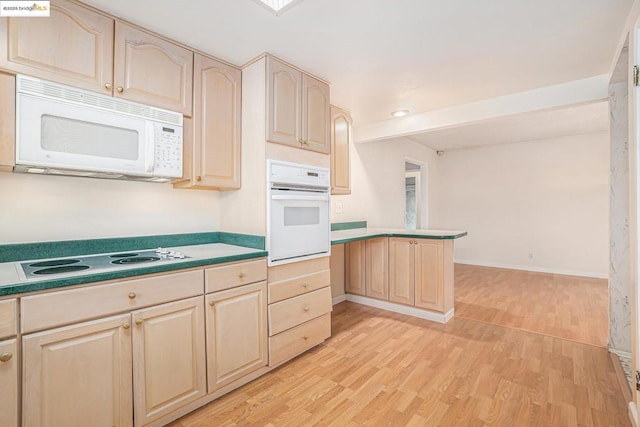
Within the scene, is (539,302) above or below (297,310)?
below

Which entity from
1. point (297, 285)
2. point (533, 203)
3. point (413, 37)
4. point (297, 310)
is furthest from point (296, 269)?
point (533, 203)

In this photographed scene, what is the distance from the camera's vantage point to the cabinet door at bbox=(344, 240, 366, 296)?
12.1 feet

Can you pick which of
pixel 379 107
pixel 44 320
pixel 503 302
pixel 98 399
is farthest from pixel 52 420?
pixel 503 302

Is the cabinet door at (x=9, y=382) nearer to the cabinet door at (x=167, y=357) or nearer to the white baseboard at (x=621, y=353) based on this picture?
the cabinet door at (x=167, y=357)

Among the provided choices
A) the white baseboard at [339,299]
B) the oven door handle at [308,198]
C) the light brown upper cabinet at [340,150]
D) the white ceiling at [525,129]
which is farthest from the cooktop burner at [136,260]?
the white ceiling at [525,129]

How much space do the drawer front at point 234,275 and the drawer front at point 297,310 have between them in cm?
27

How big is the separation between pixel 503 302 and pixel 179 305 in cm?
373

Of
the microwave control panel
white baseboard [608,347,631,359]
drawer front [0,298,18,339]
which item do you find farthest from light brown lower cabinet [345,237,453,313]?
drawer front [0,298,18,339]

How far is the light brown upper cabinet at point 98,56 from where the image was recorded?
1385 mm

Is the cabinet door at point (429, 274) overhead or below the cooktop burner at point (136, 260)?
below

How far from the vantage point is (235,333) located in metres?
1.89

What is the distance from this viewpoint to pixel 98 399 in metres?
1.37

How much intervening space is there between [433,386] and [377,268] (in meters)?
1.66

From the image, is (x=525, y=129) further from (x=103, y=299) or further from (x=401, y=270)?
(x=103, y=299)
